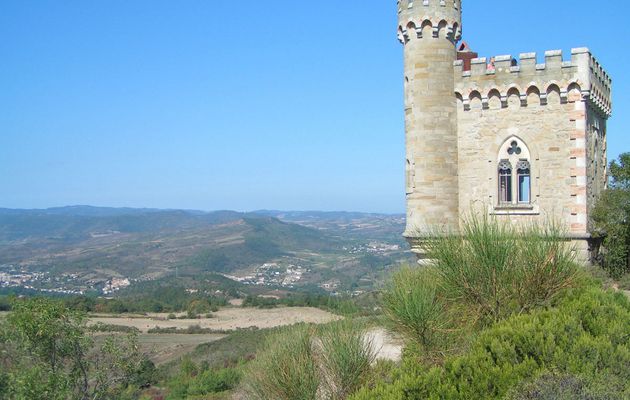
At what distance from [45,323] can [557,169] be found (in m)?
12.8

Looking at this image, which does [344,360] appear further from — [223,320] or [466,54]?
[223,320]

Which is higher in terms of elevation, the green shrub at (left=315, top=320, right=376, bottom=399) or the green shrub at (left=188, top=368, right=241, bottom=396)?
the green shrub at (left=315, top=320, right=376, bottom=399)

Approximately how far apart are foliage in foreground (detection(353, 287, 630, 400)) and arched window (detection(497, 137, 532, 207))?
8233 millimetres

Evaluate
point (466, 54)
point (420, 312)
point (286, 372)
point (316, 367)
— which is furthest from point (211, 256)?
point (420, 312)

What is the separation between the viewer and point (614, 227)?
55.6 ft

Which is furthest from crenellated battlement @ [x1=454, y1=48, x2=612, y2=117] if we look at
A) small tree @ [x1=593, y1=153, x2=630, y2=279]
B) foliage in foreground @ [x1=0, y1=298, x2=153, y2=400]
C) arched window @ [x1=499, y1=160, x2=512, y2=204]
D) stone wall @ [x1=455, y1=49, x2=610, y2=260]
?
foliage in foreground @ [x1=0, y1=298, x2=153, y2=400]

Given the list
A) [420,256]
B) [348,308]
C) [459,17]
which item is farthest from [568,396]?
[459,17]

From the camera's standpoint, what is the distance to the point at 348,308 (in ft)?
33.6

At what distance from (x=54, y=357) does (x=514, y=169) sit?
1228cm

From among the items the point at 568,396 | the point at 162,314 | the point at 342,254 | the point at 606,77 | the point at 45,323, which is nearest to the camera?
the point at 568,396

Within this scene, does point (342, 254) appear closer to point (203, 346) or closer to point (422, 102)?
point (203, 346)

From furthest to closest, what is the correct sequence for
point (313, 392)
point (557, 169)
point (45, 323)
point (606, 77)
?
1. point (606, 77)
2. point (557, 169)
3. point (45, 323)
4. point (313, 392)

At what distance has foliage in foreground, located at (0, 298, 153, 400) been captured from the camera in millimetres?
13281

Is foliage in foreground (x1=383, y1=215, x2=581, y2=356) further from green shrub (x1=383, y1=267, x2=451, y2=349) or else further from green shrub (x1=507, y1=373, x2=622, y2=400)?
green shrub (x1=507, y1=373, x2=622, y2=400)
